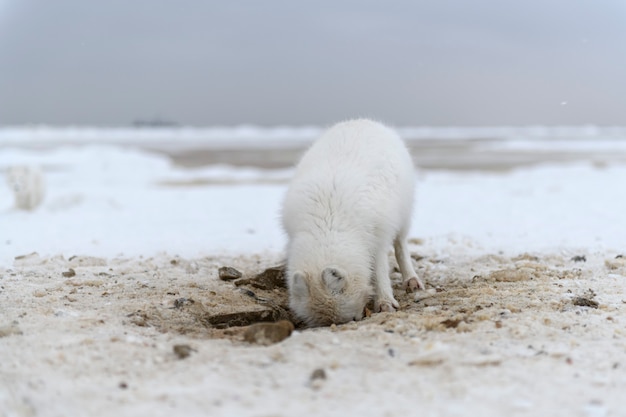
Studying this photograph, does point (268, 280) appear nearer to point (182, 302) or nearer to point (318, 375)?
point (182, 302)

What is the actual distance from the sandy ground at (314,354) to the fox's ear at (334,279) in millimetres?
271

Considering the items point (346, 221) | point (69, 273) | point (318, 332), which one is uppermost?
point (346, 221)

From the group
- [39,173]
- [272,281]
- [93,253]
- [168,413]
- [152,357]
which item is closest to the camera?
[168,413]

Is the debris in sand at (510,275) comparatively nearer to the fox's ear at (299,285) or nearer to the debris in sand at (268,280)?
the debris in sand at (268,280)

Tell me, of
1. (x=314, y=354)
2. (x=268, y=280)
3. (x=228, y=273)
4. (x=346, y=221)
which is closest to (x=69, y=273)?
(x=228, y=273)

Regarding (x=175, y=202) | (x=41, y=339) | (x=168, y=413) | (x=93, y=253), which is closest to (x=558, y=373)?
(x=168, y=413)

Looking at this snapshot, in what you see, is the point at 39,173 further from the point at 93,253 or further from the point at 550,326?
the point at 550,326

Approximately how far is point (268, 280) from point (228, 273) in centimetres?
41

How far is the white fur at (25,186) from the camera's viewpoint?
11758mm

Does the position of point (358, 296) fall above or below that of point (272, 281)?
above

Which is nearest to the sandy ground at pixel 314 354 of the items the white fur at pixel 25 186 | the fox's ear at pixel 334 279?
the fox's ear at pixel 334 279

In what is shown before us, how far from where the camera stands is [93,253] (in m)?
7.45

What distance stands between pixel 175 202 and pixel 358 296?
9217 mm

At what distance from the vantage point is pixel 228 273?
244 inches
